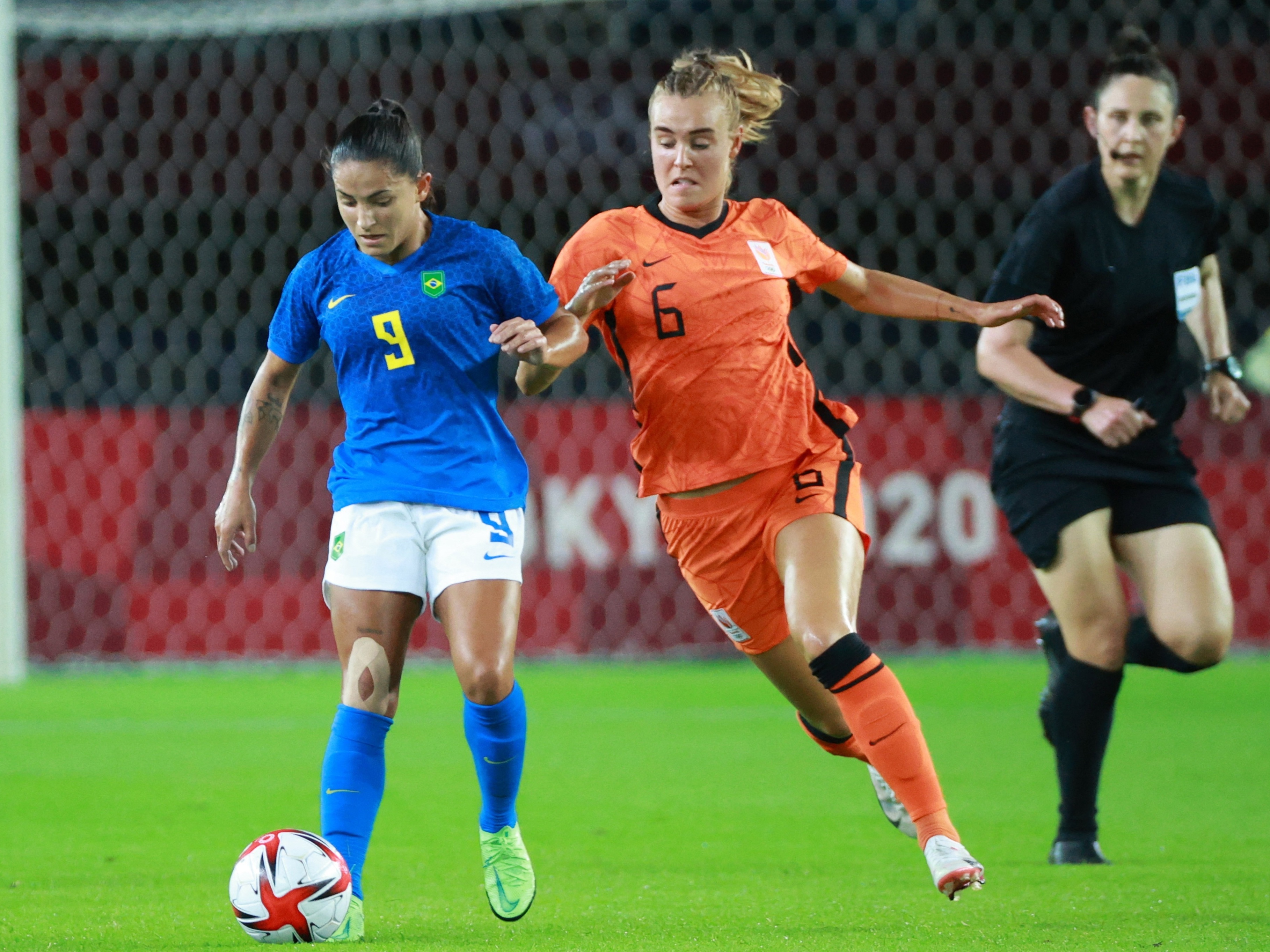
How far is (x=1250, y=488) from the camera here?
28.8 feet

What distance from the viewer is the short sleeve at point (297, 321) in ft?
11.7

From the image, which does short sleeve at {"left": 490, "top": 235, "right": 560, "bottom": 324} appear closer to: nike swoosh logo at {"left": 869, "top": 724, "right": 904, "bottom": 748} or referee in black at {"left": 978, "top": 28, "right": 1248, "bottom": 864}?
nike swoosh logo at {"left": 869, "top": 724, "right": 904, "bottom": 748}

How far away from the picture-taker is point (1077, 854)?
4.00m

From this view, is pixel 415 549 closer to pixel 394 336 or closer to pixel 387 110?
pixel 394 336

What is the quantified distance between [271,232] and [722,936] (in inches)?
357

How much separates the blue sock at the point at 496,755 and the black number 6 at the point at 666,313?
0.93 meters

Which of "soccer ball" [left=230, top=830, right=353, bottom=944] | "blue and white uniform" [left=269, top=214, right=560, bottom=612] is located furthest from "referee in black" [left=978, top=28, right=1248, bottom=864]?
"soccer ball" [left=230, top=830, right=353, bottom=944]

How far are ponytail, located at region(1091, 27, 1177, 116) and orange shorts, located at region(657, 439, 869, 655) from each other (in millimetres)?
1217

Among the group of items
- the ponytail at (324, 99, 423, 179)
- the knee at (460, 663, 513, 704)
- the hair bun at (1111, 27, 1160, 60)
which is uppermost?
A: the hair bun at (1111, 27, 1160, 60)

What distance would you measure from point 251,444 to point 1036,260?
1986 mm

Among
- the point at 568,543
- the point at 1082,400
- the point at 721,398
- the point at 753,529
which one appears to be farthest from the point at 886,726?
the point at 568,543

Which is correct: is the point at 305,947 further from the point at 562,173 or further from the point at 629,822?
the point at 562,173

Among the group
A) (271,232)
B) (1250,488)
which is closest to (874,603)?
(1250,488)

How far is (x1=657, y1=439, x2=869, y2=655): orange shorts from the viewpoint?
379 centimetres
